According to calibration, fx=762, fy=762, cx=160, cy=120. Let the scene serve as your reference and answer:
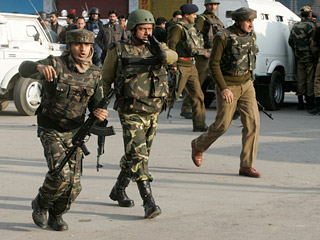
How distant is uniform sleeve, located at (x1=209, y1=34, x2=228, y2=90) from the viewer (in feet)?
25.2

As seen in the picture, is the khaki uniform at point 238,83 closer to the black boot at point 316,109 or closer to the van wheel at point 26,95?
the van wheel at point 26,95

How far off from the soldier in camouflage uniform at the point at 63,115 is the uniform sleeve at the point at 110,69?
22.5 inches

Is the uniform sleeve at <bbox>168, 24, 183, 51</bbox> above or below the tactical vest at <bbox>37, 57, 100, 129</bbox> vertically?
below

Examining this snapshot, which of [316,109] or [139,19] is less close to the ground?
[139,19]

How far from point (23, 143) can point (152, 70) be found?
4.51 m

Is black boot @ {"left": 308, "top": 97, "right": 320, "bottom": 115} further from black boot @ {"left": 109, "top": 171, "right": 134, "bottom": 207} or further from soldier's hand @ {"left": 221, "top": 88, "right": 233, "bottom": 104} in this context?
black boot @ {"left": 109, "top": 171, "right": 134, "bottom": 207}

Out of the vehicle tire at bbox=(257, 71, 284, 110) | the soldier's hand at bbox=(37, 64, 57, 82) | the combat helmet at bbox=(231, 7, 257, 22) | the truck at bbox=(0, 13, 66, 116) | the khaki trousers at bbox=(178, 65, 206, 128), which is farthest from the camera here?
the vehicle tire at bbox=(257, 71, 284, 110)

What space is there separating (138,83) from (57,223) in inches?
51.2

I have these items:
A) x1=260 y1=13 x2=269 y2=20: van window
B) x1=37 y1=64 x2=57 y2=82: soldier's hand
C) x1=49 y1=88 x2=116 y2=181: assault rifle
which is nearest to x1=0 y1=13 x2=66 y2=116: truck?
x1=260 y1=13 x2=269 y2=20: van window

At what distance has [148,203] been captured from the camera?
5867 mm

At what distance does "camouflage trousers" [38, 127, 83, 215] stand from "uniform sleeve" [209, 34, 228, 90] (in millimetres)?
2484

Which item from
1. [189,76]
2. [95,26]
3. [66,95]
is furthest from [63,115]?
[95,26]

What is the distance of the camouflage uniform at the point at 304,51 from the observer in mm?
14414

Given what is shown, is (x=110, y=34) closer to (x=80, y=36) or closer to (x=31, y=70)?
(x=80, y=36)
